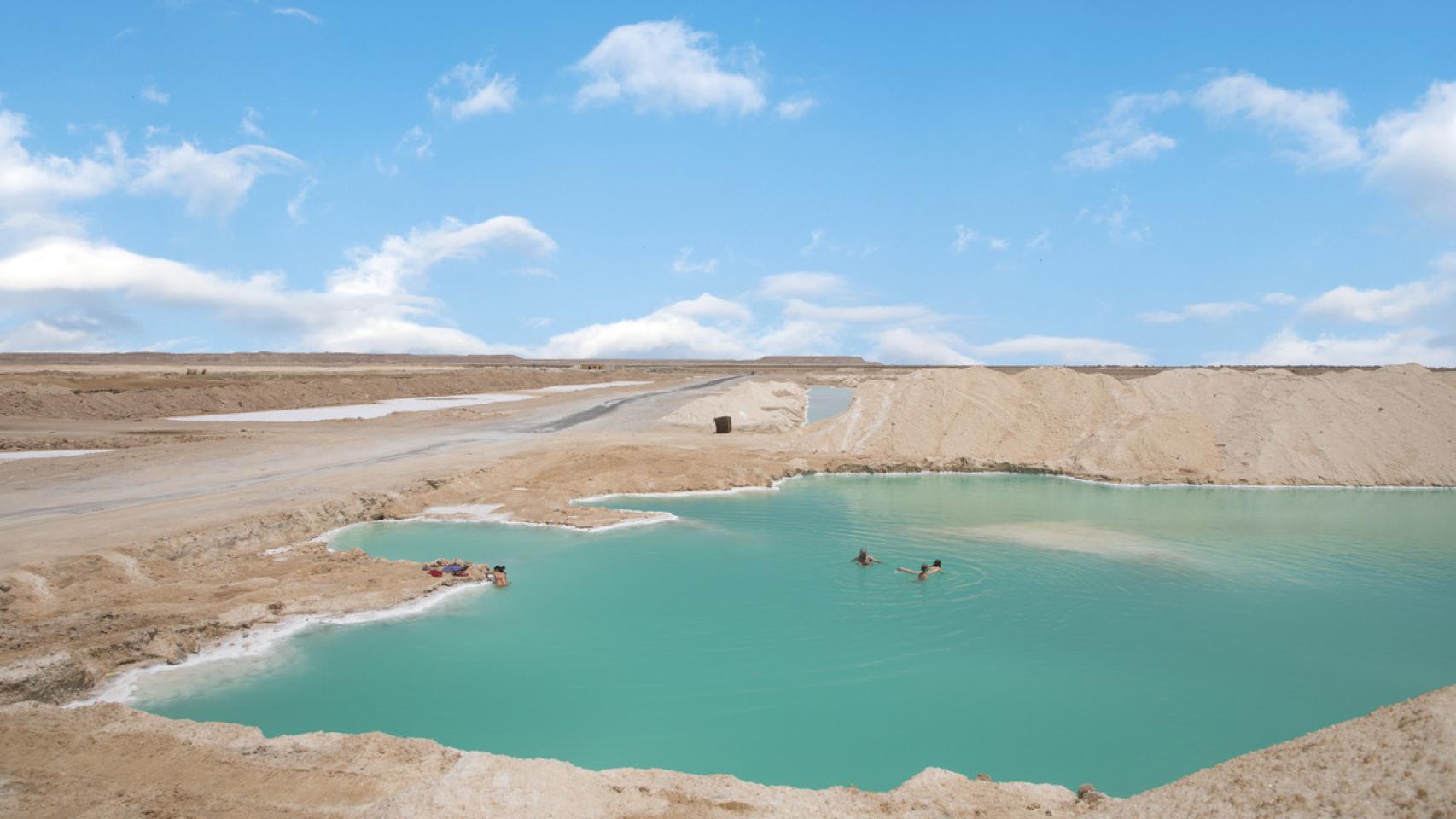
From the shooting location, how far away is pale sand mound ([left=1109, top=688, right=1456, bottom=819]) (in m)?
4.75

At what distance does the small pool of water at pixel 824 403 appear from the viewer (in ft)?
158

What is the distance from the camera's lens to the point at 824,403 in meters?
60.8

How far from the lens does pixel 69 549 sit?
13.9 m

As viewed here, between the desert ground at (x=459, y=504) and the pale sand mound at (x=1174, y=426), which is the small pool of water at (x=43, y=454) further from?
the pale sand mound at (x=1174, y=426)

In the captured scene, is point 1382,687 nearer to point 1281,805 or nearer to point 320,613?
point 1281,805

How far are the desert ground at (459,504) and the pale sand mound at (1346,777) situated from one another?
2cm

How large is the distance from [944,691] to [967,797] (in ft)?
11.2

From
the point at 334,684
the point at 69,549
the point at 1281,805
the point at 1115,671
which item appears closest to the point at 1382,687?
the point at 1115,671

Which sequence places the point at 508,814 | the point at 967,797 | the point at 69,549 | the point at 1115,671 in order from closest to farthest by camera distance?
the point at 508,814
the point at 967,797
the point at 1115,671
the point at 69,549

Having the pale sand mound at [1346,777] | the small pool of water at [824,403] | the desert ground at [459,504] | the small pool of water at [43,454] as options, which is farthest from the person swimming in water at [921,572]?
the small pool of water at [43,454]

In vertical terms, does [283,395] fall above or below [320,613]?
above

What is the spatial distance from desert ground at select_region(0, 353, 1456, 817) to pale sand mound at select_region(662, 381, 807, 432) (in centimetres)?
27

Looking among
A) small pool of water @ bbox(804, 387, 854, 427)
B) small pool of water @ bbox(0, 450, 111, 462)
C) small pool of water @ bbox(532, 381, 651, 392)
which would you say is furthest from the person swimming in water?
small pool of water @ bbox(532, 381, 651, 392)

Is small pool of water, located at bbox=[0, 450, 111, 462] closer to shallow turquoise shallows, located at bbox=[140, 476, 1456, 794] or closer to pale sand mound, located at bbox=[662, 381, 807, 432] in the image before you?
shallow turquoise shallows, located at bbox=[140, 476, 1456, 794]
